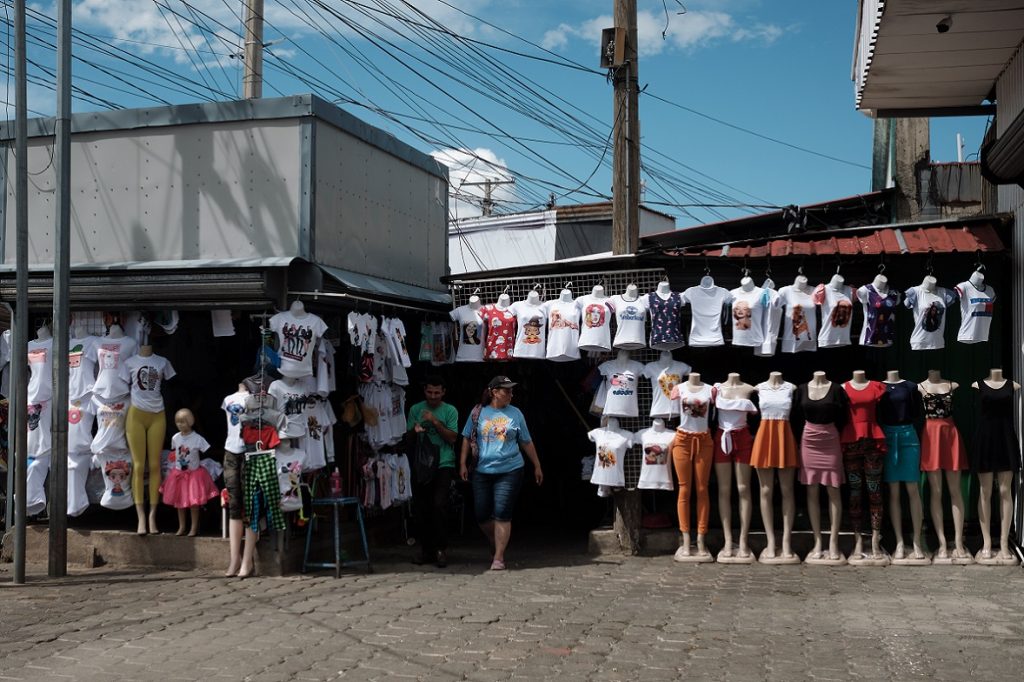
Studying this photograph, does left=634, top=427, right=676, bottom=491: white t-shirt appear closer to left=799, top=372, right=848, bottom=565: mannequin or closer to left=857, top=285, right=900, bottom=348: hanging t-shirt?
left=799, top=372, right=848, bottom=565: mannequin

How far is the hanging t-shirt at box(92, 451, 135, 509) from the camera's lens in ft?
35.4

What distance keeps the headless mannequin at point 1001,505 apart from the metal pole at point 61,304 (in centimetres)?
890

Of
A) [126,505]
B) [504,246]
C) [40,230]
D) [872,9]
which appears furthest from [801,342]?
[504,246]

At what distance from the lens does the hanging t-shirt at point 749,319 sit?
10922 mm

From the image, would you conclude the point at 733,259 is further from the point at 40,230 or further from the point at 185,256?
the point at 40,230

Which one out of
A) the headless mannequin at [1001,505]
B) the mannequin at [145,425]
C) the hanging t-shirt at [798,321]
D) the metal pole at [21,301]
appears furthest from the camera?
the hanging t-shirt at [798,321]

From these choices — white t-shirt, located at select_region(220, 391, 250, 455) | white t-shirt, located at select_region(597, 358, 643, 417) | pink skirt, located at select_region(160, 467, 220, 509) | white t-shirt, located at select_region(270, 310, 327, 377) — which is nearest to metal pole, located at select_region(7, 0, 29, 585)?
pink skirt, located at select_region(160, 467, 220, 509)

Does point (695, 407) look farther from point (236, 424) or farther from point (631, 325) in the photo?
point (236, 424)

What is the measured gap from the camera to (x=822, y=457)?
412 inches

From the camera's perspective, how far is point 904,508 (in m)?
11.3

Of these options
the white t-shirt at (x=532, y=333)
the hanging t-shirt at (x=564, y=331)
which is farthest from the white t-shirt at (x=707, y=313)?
the white t-shirt at (x=532, y=333)

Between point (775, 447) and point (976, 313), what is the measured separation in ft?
7.90

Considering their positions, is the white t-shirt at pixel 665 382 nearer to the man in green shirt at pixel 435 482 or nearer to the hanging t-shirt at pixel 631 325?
the hanging t-shirt at pixel 631 325

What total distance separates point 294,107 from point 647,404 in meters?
4.83
